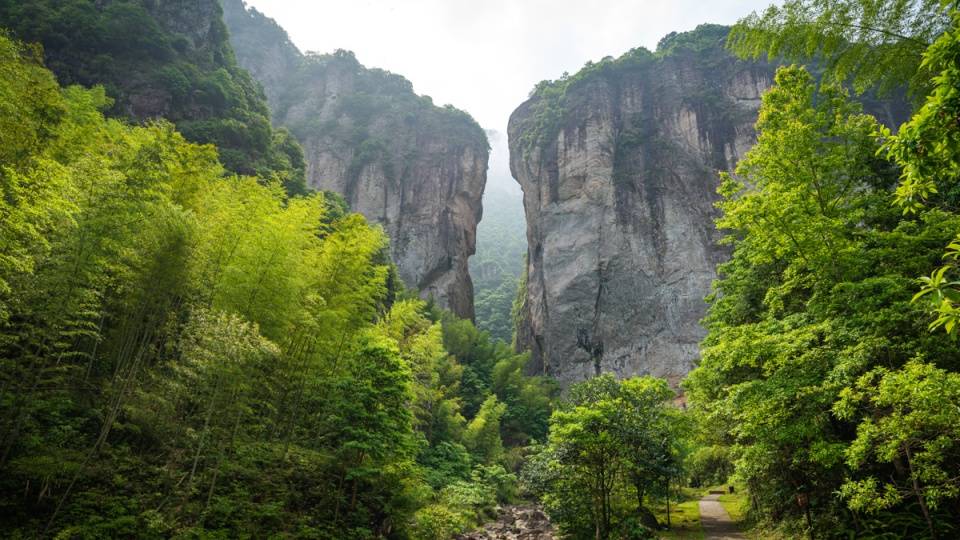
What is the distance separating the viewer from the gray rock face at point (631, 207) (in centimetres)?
4231

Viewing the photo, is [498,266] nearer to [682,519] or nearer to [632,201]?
[632,201]

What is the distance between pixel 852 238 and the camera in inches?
348

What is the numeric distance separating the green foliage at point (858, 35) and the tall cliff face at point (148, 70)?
2457 centimetres

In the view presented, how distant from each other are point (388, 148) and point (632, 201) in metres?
30.1

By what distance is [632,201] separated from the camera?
155 feet

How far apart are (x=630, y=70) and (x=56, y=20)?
164ft

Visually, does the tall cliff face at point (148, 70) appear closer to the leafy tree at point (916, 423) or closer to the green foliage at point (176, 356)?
the green foliage at point (176, 356)

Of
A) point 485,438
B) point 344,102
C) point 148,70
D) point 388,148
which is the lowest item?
point 485,438

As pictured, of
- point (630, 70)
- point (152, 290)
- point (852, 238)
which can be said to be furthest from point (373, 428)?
point (630, 70)

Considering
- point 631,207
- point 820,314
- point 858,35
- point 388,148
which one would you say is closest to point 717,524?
point 820,314

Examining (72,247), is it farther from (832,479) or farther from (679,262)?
(679,262)

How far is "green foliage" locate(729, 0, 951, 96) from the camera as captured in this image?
24.0 feet

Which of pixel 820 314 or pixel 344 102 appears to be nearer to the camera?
pixel 820 314

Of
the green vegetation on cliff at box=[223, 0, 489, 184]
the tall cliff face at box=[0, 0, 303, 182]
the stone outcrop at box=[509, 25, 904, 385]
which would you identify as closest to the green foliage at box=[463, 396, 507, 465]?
the tall cliff face at box=[0, 0, 303, 182]
